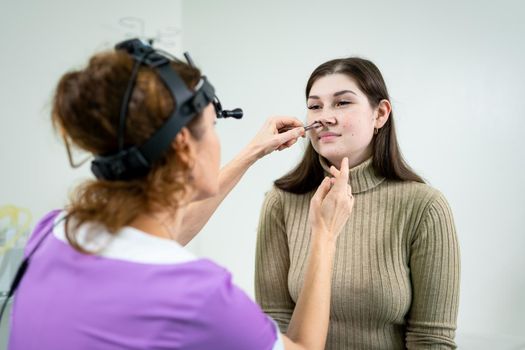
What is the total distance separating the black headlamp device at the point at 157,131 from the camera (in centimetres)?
70

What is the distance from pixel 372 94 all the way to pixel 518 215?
0.93 meters

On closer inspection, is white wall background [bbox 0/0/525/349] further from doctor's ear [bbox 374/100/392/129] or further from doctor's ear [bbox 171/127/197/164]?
doctor's ear [bbox 171/127/197/164]

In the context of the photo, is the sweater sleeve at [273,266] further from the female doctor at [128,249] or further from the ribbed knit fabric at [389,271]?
the female doctor at [128,249]

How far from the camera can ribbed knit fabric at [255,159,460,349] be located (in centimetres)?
114

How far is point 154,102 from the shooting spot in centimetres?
A: 70

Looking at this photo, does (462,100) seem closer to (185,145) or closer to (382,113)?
(382,113)

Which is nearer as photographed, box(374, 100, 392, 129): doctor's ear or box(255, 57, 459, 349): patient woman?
box(255, 57, 459, 349): patient woman

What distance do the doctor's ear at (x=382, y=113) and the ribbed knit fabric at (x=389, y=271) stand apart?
0.33ft

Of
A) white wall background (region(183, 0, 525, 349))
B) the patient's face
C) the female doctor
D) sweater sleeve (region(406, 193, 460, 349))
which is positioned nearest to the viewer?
the female doctor

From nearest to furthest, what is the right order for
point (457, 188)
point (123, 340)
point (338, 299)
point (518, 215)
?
point (123, 340), point (338, 299), point (518, 215), point (457, 188)

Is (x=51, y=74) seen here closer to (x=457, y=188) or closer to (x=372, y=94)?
(x=372, y=94)

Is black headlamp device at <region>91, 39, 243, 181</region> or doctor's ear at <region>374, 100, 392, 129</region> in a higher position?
black headlamp device at <region>91, 39, 243, 181</region>

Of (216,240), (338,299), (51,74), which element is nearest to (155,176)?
(338,299)

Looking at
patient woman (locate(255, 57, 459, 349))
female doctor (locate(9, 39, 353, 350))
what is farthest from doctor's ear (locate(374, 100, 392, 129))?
female doctor (locate(9, 39, 353, 350))
